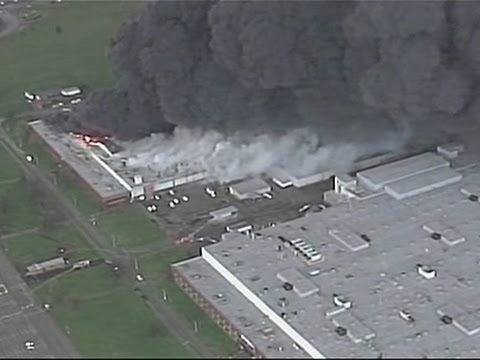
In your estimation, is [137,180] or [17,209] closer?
[17,209]

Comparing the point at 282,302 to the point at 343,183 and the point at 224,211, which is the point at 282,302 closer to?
the point at 224,211

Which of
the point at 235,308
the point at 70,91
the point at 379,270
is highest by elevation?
the point at 70,91

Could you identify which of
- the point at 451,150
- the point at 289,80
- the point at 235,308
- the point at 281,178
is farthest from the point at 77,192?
the point at 451,150

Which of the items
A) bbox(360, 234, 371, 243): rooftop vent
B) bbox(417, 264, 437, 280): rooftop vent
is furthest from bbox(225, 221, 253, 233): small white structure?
bbox(417, 264, 437, 280): rooftop vent

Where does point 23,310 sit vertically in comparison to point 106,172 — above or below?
below

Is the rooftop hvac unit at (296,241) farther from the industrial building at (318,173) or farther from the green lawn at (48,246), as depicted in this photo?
the green lawn at (48,246)

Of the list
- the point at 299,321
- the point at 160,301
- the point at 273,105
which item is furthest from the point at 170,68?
the point at 299,321

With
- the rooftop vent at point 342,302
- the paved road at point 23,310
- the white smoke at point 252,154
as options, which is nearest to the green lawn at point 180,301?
the rooftop vent at point 342,302

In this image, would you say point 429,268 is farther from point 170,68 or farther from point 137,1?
point 137,1
